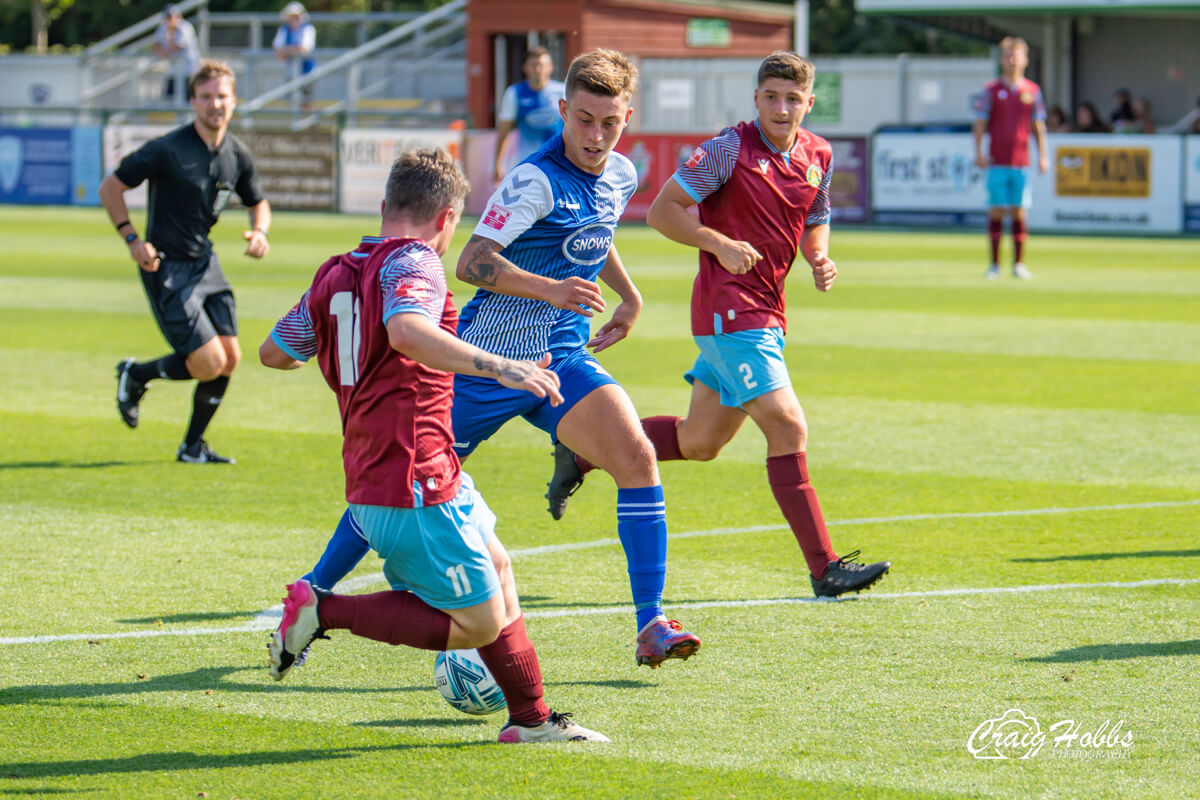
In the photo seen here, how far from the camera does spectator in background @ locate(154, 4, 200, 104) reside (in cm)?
3509

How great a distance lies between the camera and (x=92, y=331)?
15.5 metres

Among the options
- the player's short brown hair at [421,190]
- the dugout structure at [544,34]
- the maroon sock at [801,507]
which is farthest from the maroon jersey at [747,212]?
the dugout structure at [544,34]

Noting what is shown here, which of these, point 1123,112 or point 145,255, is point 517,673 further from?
point 1123,112

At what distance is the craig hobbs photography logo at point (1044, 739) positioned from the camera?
4648mm

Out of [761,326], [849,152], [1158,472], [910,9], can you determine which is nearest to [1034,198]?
[849,152]

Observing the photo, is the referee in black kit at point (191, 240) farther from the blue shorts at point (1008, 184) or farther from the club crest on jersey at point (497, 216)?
the blue shorts at point (1008, 184)

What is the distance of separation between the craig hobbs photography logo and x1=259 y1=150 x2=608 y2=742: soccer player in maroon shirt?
50.2 inches

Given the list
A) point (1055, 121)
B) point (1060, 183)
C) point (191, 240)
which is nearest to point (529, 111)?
point (1060, 183)

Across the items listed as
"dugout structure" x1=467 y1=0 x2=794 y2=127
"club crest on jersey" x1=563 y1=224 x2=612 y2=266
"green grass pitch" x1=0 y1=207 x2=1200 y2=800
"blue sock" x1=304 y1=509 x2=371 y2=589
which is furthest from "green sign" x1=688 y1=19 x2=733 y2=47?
"blue sock" x1=304 y1=509 x2=371 y2=589

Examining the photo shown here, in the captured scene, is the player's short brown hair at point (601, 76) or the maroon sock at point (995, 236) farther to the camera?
the maroon sock at point (995, 236)

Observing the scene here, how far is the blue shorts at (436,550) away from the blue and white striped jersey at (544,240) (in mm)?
1438

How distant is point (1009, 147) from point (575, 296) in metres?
15.7

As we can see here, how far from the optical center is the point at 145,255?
367 inches

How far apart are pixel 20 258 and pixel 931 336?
1280cm
